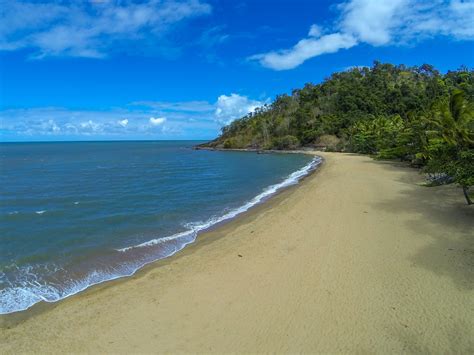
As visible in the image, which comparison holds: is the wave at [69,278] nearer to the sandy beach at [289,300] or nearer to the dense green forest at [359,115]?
the sandy beach at [289,300]

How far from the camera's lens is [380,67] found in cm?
12788

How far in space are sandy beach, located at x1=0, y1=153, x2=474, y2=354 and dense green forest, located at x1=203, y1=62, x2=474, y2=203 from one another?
12.0 m


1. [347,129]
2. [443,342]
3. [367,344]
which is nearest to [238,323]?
[367,344]

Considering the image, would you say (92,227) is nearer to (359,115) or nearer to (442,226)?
(442,226)

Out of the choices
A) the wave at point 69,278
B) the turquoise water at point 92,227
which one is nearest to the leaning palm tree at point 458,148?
the turquoise water at point 92,227

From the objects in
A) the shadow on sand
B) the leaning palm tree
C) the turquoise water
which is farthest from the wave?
the leaning palm tree

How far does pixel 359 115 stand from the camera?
8481 centimetres

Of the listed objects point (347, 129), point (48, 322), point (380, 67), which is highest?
point (380, 67)

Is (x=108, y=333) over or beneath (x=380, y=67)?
beneath

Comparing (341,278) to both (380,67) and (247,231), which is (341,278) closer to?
(247,231)

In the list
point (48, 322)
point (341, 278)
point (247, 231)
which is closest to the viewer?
point (48, 322)

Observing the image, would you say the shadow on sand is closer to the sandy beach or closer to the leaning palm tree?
the sandy beach

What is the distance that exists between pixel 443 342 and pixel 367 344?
1456 millimetres

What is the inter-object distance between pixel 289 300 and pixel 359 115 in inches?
3358
